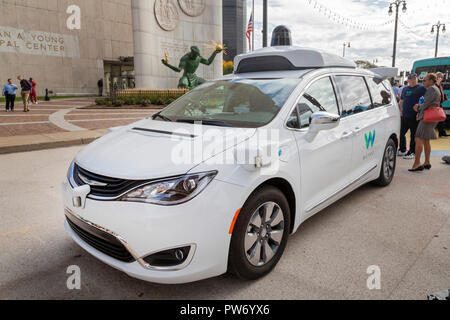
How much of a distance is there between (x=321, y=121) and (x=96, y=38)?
39550mm

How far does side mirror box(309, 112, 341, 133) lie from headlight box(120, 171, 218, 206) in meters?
1.24

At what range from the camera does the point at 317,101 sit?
343 centimetres

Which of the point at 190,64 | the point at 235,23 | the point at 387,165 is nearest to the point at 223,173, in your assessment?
the point at 387,165

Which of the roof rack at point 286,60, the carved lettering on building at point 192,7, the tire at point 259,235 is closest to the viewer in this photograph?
the tire at point 259,235

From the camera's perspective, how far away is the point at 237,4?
54938 mm

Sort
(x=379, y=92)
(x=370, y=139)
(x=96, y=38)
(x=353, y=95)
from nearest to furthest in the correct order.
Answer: (x=353, y=95) → (x=370, y=139) → (x=379, y=92) → (x=96, y=38)

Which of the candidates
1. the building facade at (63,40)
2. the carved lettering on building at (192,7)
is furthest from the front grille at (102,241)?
the building facade at (63,40)

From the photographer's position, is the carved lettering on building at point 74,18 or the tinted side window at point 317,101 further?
the carved lettering on building at point 74,18

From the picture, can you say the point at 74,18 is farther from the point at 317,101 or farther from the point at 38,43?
the point at 317,101

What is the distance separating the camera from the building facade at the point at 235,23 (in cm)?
5584

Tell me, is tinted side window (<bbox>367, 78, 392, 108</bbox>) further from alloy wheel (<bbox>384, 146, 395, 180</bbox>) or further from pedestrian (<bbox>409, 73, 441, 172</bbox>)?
pedestrian (<bbox>409, 73, 441, 172</bbox>)

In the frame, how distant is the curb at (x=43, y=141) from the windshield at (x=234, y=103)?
6057 mm

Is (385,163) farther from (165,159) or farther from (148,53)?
(148,53)

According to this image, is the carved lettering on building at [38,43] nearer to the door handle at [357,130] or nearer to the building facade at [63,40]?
the building facade at [63,40]
